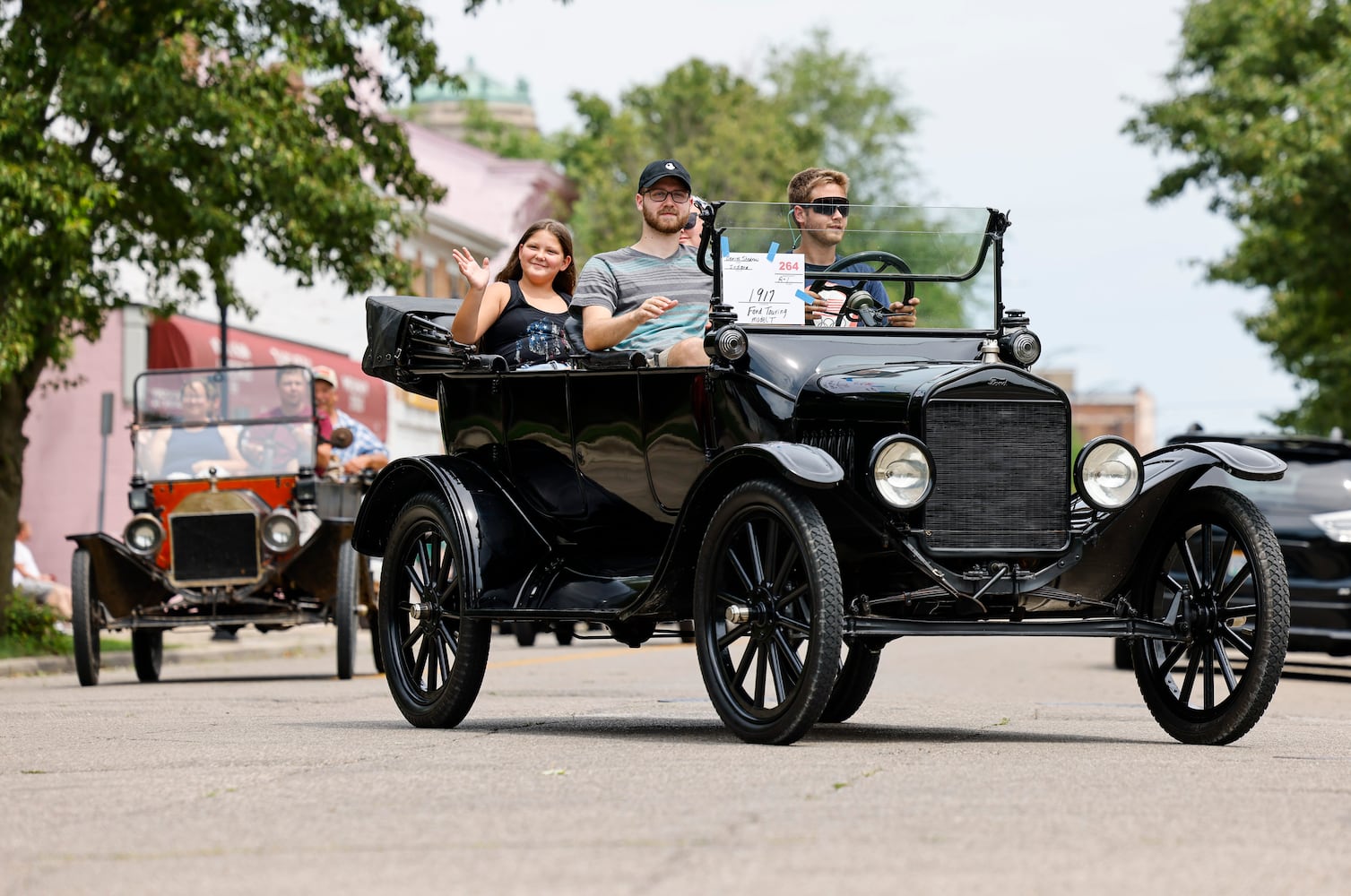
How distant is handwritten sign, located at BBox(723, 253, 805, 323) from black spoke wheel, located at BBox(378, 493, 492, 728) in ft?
4.85

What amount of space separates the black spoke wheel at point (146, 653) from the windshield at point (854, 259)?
26.5 ft

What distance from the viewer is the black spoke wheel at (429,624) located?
8812mm

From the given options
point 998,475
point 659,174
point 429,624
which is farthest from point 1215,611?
point 429,624

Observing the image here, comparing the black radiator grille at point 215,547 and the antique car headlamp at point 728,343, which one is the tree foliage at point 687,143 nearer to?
the black radiator grille at point 215,547

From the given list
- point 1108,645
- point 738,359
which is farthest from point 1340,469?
point 738,359

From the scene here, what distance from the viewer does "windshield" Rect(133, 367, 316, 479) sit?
53.1 ft

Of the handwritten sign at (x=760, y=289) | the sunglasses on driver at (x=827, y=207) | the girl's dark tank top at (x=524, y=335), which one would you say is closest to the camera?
the handwritten sign at (x=760, y=289)

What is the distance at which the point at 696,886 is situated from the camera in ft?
14.8

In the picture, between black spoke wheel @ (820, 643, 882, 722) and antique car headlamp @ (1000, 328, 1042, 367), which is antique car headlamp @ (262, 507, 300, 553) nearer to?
black spoke wheel @ (820, 643, 882, 722)

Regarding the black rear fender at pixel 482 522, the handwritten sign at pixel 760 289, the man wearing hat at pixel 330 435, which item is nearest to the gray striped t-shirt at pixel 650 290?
the handwritten sign at pixel 760 289

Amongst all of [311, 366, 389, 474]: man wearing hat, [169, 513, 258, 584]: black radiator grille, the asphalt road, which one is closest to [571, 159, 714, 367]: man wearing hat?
the asphalt road

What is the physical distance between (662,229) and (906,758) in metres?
2.69

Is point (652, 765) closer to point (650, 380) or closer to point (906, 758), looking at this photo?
point (906, 758)

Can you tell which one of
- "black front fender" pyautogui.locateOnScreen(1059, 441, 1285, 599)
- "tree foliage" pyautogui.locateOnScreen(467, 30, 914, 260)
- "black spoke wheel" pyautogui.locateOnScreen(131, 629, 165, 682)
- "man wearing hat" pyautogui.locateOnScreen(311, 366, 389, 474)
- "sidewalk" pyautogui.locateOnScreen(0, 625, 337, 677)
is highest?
"tree foliage" pyautogui.locateOnScreen(467, 30, 914, 260)
